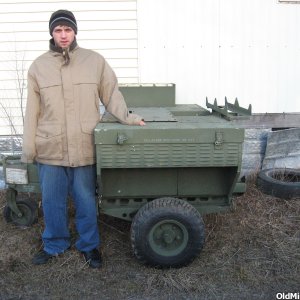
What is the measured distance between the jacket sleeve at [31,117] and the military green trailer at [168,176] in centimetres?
54

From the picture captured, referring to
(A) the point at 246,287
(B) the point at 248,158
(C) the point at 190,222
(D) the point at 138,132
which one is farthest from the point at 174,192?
(B) the point at 248,158

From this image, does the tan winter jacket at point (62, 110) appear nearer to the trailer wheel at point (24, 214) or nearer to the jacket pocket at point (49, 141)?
the jacket pocket at point (49, 141)

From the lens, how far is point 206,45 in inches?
223

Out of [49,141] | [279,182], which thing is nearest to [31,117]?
[49,141]

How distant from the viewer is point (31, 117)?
345cm

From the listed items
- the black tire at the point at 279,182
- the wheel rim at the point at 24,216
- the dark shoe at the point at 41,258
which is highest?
the black tire at the point at 279,182

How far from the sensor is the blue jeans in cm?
353

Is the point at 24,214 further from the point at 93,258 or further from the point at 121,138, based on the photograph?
the point at 121,138

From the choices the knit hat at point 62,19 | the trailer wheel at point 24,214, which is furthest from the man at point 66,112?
the trailer wheel at point 24,214

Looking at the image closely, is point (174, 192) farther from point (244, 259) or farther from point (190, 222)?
point (244, 259)

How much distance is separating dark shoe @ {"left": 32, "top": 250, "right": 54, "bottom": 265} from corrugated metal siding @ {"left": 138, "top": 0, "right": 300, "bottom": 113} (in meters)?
2.79

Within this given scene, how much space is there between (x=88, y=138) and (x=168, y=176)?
2.55 ft

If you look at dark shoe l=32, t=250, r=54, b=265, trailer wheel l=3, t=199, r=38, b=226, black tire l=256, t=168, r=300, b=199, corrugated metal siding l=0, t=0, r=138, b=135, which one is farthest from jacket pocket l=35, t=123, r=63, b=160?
black tire l=256, t=168, r=300, b=199

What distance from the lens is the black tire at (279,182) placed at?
5027 millimetres
